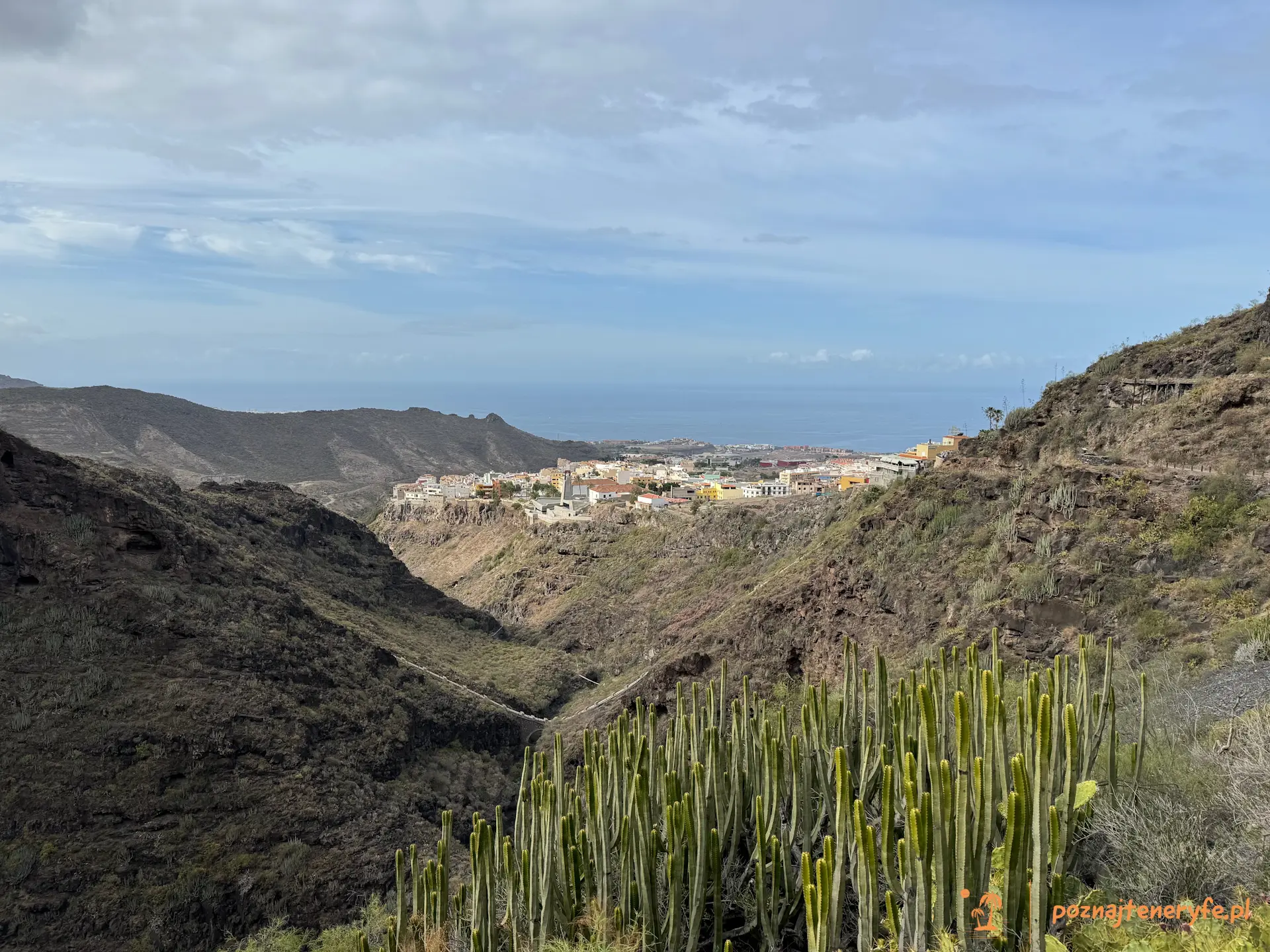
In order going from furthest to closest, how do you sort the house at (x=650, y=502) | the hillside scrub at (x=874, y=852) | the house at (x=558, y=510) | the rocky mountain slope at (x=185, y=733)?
the house at (x=558, y=510) < the house at (x=650, y=502) < the rocky mountain slope at (x=185, y=733) < the hillside scrub at (x=874, y=852)

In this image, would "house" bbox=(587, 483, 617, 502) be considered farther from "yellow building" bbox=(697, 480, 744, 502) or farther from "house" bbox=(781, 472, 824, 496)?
"house" bbox=(781, 472, 824, 496)

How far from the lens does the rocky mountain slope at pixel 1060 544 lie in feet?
47.8

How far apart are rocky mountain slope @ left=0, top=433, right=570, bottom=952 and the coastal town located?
918 inches

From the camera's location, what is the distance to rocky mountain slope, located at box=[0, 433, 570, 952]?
14133 mm

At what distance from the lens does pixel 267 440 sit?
116938 mm

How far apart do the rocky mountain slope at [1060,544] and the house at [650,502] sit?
686 inches

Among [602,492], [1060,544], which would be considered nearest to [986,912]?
[1060,544]

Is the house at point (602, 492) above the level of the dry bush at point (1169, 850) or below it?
above

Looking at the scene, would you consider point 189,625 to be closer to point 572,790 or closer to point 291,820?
point 291,820

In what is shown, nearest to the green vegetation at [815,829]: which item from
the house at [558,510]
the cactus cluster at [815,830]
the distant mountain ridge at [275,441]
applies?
the cactus cluster at [815,830]

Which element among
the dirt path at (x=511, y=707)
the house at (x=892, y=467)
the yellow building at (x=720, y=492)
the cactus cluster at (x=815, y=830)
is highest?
the house at (x=892, y=467)

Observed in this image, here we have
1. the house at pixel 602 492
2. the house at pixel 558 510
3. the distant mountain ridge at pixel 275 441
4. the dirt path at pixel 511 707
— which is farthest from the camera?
the distant mountain ridge at pixel 275 441

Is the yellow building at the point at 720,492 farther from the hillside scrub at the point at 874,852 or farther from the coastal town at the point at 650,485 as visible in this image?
the hillside scrub at the point at 874,852

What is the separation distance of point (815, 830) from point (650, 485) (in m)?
62.4
